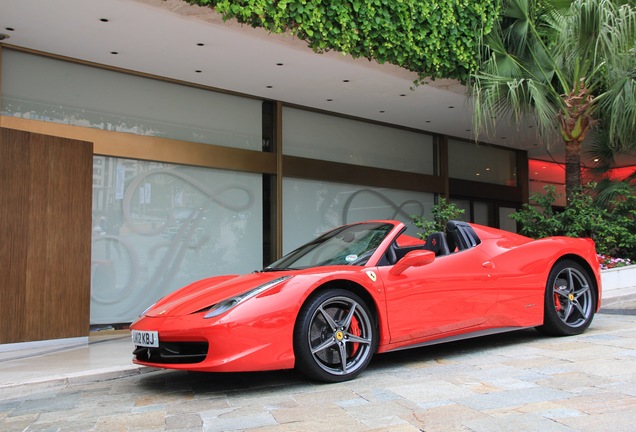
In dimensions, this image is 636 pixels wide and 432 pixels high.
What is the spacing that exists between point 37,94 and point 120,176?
1597mm

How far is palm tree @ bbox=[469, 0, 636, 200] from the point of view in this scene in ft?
26.1

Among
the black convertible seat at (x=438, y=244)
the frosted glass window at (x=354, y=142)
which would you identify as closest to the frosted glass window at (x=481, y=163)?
the frosted glass window at (x=354, y=142)

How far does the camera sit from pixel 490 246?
16.5ft

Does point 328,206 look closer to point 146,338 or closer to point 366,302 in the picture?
point 366,302

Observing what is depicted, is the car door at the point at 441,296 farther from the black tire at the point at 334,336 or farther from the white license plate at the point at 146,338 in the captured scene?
the white license plate at the point at 146,338

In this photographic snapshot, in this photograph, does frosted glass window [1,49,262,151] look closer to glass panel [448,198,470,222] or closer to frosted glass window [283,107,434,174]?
frosted glass window [283,107,434,174]

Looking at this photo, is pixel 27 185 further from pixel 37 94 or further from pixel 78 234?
pixel 37 94

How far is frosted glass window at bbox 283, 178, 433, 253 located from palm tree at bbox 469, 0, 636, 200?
11.1 feet

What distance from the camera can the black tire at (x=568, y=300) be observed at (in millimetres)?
A: 5234

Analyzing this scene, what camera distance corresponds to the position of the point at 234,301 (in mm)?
3828

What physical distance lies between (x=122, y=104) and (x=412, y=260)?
20.1 feet

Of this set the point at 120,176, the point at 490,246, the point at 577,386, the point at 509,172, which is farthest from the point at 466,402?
the point at 509,172

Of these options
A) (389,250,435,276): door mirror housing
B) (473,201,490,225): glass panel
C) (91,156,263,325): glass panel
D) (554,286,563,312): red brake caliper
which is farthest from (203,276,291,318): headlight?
(473,201,490,225): glass panel

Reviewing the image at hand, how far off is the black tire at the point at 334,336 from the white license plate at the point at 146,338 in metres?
0.99
